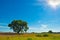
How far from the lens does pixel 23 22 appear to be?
210 feet

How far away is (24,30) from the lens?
6341 centimetres

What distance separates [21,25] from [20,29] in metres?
1.71

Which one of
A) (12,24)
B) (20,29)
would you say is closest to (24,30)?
(20,29)

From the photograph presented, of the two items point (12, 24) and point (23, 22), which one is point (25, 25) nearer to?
point (23, 22)

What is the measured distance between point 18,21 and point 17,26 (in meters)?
2.16

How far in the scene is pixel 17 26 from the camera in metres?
63.3

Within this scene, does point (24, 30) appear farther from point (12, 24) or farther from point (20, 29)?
point (12, 24)

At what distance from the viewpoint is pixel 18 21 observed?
64.0 meters

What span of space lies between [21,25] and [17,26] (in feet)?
5.71

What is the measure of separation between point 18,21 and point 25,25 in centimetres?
332

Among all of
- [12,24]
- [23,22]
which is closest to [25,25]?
[23,22]

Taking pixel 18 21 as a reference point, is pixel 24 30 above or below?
below

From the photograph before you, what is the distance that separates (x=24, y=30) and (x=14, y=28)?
13.7ft

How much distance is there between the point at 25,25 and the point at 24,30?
2110mm
